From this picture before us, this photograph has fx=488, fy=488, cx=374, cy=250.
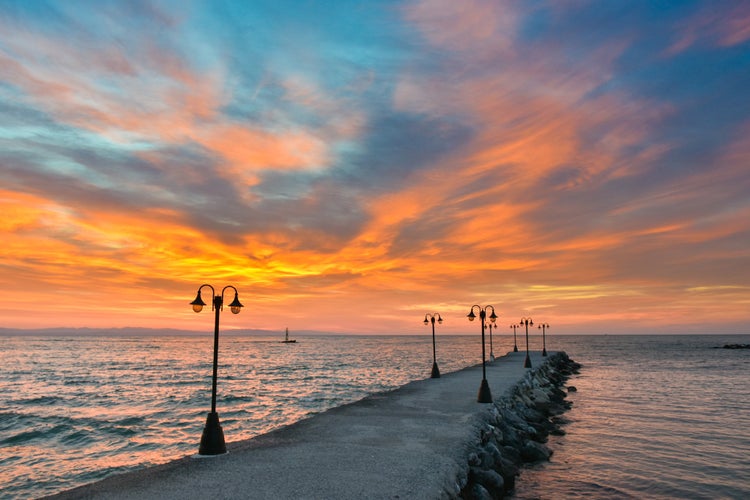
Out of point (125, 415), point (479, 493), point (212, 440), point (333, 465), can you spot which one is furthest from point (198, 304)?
point (125, 415)

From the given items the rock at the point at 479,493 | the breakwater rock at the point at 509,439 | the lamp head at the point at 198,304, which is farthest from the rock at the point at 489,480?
the lamp head at the point at 198,304

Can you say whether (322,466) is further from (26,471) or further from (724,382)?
(724,382)

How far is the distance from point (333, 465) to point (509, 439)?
8659 millimetres

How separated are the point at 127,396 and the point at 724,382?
53302 mm

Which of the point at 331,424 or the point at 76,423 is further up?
the point at 331,424

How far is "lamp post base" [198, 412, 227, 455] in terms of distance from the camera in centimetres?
1267

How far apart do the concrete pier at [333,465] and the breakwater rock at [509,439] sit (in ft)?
1.11

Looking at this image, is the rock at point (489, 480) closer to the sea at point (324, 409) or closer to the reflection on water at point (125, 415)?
the sea at point (324, 409)

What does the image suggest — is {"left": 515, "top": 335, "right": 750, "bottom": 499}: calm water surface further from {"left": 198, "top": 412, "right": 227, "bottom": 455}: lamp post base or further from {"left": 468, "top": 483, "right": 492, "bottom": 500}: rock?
{"left": 198, "top": 412, "right": 227, "bottom": 455}: lamp post base

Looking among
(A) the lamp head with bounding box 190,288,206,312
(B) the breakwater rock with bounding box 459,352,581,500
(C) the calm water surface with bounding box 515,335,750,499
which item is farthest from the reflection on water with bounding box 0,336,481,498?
(C) the calm water surface with bounding box 515,335,750,499

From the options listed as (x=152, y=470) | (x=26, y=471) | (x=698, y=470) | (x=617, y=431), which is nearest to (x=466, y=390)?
(x=617, y=431)

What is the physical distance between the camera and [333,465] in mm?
11641

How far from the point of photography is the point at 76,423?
2706 centimetres

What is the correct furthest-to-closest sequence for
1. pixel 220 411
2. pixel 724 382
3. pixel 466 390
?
pixel 724 382, pixel 220 411, pixel 466 390
